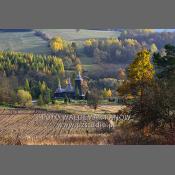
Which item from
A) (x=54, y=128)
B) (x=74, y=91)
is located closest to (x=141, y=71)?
(x=74, y=91)

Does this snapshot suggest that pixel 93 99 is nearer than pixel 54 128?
No

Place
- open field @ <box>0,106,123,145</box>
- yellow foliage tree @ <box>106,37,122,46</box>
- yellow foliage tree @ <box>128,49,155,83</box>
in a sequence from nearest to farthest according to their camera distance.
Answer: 1. yellow foliage tree @ <box>128,49,155,83</box>
2. open field @ <box>0,106,123,145</box>
3. yellow foliage tree @ <box>106,37,122,46</box>

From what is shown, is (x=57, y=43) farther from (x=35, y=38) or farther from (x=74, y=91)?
(x=74, y=91)

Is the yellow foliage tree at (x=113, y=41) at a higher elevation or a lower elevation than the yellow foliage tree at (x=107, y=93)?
higher

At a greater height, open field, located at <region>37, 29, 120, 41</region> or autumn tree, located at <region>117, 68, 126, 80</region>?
open field, located at <region>37, 29, 120, 41</region>

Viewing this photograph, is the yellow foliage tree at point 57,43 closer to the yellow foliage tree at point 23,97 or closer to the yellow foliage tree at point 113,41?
the yellow foliage tree at point 113,41

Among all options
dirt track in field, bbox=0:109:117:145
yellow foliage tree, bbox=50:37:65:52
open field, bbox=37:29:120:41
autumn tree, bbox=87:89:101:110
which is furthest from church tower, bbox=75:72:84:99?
open field, bbox=37:29:120:41

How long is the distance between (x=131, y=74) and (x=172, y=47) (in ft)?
3.80

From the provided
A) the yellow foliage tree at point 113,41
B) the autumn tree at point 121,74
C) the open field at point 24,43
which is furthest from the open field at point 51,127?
the yellow foliage tree at point 113,41

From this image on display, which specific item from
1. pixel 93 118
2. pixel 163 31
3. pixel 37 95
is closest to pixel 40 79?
A: pixel 37 95

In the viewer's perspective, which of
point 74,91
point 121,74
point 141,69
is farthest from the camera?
point 74,91

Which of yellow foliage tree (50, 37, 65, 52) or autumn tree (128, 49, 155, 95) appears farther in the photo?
yellow foliage tree (50, 37, 65, 52)

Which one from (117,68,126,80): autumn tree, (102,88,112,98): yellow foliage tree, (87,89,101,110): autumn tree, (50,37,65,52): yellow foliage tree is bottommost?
(87,89,101,110): autumn tree

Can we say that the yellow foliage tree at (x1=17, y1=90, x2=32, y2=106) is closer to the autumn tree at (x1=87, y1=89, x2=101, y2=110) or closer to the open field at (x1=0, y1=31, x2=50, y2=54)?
the open field at (x1=0, y1=31, x2=50, y2=54)
